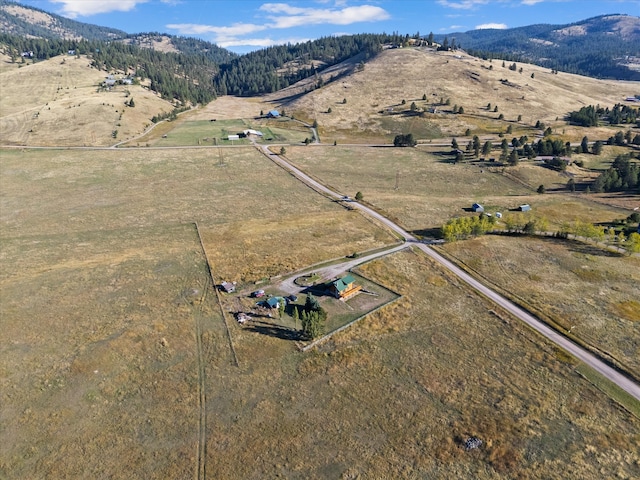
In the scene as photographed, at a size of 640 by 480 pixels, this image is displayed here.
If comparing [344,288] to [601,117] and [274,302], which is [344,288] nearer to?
[274,302]

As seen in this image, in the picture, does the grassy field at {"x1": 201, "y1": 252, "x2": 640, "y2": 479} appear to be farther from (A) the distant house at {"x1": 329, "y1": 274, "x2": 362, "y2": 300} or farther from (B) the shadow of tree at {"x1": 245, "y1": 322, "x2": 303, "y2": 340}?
(A) the distant house at {"x1": 329, "y1": 274, "x2": 362, "y2": 300}

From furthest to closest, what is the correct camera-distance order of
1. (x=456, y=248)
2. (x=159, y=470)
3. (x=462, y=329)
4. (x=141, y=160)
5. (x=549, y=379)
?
(x=141, y=160) < (x=456, y=248) < (x=462, y=329) < (x=549, y=379) < (x=159, y=470)

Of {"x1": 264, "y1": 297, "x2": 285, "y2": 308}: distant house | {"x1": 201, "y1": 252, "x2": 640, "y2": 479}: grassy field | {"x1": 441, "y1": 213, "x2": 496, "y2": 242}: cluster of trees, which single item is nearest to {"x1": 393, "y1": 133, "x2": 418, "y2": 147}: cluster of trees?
{"x1": 441, "y1": 213, "x2": 496, "y2": 242}: cluster of trees

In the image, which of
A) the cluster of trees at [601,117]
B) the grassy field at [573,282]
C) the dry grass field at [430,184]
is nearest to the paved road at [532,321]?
the grassy field at [573,282]

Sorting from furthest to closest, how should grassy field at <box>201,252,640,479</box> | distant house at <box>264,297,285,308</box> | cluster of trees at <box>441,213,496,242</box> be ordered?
cluster of trees at <box>441,213,496,242</box> → distant house at <box>264,297,285,308</box> → grassy field at <box>201,252,640,479</box>

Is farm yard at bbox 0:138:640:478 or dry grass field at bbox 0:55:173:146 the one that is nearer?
farm yard at bbox 0:138:640:478

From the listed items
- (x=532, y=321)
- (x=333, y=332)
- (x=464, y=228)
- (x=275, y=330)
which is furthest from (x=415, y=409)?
(x=464, y=228)

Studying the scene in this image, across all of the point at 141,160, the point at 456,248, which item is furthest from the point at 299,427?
the point at 141,160

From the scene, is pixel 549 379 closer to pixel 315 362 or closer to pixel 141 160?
pixel 315 362

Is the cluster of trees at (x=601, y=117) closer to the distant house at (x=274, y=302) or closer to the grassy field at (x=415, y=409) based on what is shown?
the grassy field at (x=415, y=409)
